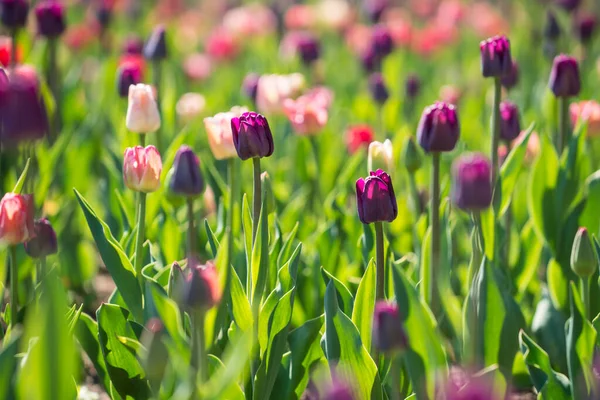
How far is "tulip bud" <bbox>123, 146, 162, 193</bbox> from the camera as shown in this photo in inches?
77.3

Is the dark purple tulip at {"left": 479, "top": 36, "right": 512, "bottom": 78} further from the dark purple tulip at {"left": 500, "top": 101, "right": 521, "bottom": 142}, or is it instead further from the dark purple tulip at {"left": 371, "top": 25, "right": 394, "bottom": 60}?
the dark purple tulip at {"left": 371, "top": 25, "right": 394, "bottom": 60}

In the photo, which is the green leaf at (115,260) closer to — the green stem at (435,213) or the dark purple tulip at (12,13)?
the green stem at (435,213)

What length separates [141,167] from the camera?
1965 mm

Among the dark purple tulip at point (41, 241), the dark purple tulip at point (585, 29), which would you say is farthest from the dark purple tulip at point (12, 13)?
the dark purple tulip at point (585, 29)

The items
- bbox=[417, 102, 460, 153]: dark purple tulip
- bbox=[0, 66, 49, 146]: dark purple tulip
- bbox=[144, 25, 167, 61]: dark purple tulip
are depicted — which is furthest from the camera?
bbox=[144, 25, 167, 61]: dark purple tulip

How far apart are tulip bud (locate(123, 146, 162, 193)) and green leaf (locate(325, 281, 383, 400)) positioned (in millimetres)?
517

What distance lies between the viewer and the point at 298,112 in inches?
110

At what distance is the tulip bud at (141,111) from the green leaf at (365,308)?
0.78m

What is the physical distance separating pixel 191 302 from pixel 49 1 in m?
2.25

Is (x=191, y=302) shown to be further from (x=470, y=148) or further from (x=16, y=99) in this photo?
(x=470, y=148)

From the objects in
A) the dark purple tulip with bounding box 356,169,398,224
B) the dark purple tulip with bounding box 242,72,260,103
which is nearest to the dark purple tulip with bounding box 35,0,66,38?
the dark purple tulip with bounding box 242,72,260,103

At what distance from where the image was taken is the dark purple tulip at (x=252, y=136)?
1.82 m

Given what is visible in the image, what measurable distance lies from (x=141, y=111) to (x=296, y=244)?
56cm

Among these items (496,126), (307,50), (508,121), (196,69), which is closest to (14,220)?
(496,126)
